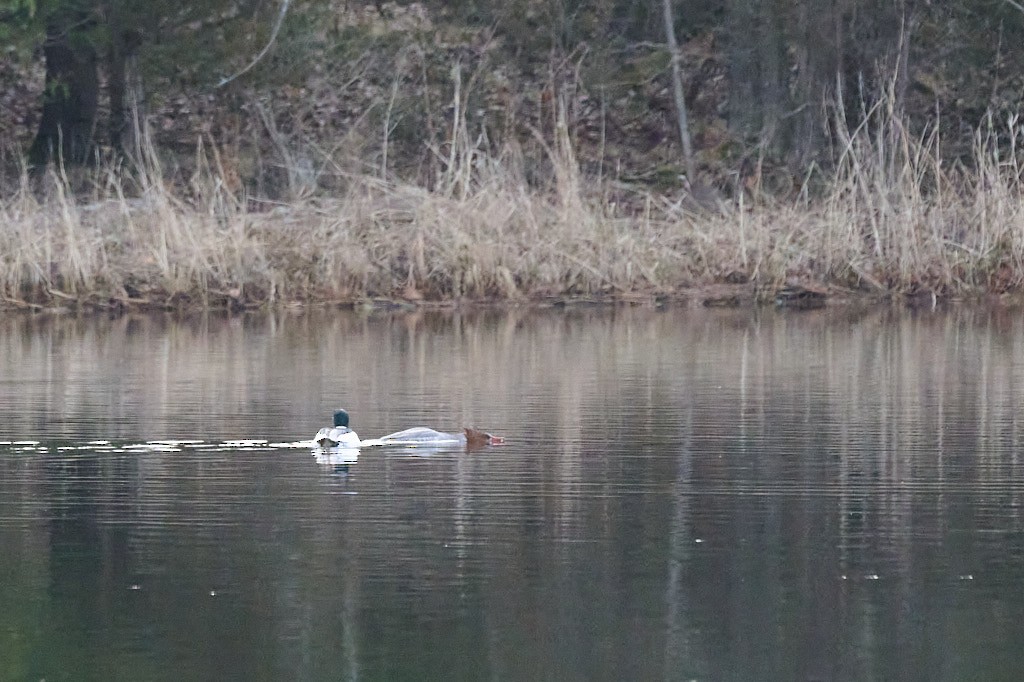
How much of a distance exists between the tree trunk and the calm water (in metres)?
14.7

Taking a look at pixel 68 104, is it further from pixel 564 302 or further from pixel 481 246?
pixel 564 302

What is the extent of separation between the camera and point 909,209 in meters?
22.7

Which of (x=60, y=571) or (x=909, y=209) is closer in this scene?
(x=60, y=571)

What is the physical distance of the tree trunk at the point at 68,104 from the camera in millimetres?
31359

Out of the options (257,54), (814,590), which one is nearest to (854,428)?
(814,590)

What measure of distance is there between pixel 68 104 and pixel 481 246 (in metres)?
10.4

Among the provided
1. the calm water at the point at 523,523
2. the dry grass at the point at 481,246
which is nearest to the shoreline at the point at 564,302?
the dry grass at the point at 481,246

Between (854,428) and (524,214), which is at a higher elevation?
(524,214)

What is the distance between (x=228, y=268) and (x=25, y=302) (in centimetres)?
212

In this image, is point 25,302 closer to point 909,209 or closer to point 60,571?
point 909,209

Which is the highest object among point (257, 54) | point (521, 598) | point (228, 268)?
point (257, 54)

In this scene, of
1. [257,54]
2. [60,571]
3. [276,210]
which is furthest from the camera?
[257,54]

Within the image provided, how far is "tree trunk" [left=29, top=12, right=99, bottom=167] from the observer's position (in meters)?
31.4

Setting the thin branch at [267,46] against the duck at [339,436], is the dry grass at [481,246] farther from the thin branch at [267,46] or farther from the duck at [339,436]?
the duck at [339,436]
